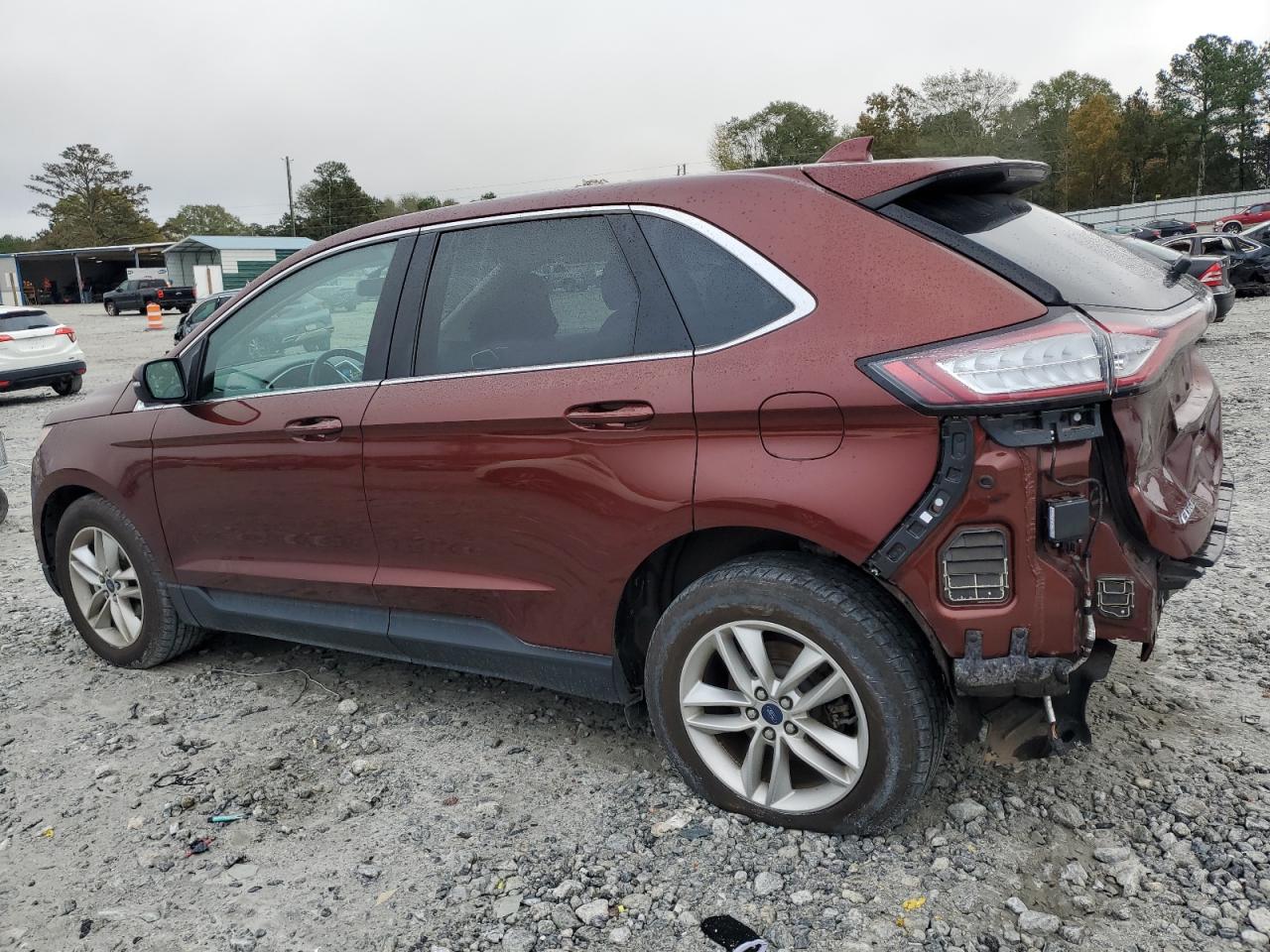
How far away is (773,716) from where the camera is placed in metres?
2.76

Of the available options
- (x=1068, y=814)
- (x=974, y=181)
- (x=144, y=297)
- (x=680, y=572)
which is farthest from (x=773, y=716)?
(x=144, y=297)

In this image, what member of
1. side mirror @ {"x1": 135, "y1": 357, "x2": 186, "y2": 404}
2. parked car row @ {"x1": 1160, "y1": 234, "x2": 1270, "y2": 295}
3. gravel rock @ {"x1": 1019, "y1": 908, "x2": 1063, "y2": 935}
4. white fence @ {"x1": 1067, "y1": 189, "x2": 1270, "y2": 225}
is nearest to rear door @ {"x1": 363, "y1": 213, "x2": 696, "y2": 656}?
side mirror @ {"x1": 135, "y1": 357, "x2": 186, "y2": 404}

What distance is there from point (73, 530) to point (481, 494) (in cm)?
236

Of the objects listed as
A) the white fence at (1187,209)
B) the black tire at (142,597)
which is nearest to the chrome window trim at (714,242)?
the black tire at (142,597)

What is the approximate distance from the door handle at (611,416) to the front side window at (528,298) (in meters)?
0.15

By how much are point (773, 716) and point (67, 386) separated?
1746cm

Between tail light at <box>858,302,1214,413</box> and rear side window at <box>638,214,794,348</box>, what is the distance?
411 millimetres

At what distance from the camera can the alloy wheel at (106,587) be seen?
438 centimetres

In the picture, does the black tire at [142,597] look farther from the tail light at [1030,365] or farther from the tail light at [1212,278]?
the tail light at [1212,278]

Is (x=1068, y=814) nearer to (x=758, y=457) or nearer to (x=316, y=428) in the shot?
(x=758, y=457)

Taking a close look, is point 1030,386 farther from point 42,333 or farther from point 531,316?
point 42,333

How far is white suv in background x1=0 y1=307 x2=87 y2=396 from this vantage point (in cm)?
1579

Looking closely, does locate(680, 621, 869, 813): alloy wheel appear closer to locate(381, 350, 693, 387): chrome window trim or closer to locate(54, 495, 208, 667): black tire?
locate(381, 350, 693, 387): chrome window trim

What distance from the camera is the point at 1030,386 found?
2301 millimetres
